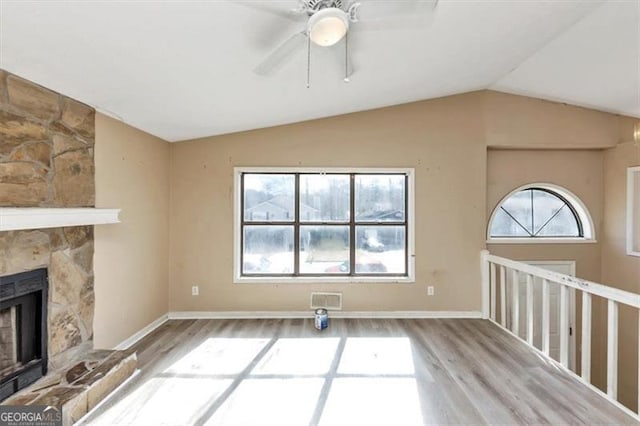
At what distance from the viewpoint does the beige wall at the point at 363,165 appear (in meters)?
4.03

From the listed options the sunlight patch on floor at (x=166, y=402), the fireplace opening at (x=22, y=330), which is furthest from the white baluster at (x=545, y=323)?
the fireplace opening at (x=22, y=330)

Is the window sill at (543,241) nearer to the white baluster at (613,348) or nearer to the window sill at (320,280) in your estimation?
the window sill at (320,280)

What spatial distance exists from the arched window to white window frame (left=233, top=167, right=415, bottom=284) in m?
1.31

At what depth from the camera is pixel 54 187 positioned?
236 centimetres

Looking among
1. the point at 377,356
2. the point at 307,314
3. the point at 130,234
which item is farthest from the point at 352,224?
the point at 130,234

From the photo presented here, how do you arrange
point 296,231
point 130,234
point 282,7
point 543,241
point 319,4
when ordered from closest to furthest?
point 319,4, point 282,7, point 130,234, point 296,231, point 543,241

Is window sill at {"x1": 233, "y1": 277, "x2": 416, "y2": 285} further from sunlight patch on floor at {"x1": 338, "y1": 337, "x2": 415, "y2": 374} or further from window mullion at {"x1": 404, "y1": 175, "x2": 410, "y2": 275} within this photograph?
sunlight patch on floor at {"x1": 338, "y1": 337, "x2": 415, "y2": 374}

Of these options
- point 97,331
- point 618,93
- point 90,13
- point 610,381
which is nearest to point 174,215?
point 97,331

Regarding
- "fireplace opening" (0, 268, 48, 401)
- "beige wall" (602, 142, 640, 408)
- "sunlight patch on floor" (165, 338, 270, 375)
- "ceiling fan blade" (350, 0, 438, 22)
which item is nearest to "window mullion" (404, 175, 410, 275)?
"sunlight patch on floor" (165, 338, 270, 375)

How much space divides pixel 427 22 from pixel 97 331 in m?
3.65

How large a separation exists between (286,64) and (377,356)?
2.77m

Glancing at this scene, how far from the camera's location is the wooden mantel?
5.67 feet

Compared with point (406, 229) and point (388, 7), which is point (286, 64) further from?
point (406, 229)

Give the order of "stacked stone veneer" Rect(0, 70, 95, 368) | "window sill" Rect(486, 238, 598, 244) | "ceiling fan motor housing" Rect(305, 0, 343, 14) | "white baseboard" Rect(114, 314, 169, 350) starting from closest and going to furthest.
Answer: "ceiling fan motor housing" Rect(305, 0, 343, 14) < "stacked stone veneer" Rect(0, 70, 95, 368) < "white baseboard" Rect(114, 314, 169, 350) < "window sill" Rect(486, 238, 598, 244)
